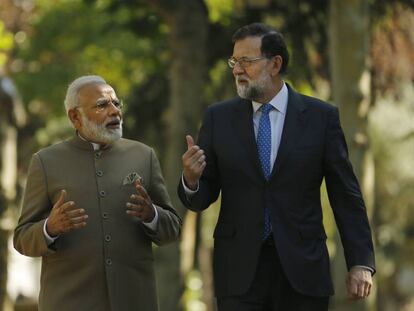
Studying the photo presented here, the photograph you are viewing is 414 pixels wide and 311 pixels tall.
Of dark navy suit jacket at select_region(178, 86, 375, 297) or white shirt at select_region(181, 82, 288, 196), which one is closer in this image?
dark navy suit jacket at select_region(178, 86, 375, 297)

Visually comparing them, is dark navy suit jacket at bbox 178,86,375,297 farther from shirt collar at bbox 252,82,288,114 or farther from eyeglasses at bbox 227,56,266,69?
eyeglasses at bbox 227,56,266,69

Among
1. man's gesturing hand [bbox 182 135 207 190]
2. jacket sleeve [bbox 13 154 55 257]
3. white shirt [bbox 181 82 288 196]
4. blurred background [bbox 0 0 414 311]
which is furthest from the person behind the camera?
blurred background [bbox 0 0 414 311]

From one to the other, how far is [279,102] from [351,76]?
19.4 ft

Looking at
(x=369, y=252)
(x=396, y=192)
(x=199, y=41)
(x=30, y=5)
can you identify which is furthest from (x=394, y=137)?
(x=369, y=252)

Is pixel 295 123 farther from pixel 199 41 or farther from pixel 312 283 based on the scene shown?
pixel 199 41

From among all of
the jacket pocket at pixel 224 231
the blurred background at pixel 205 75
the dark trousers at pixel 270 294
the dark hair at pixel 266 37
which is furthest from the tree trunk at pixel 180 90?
the dark trousers at pixel 270 294

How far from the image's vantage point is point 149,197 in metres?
7.69

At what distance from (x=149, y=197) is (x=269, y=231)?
664 millimetres

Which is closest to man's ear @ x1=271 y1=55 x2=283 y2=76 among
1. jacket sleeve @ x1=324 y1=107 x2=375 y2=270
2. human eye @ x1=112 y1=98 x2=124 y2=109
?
jacket sleeve @ x1=324 y1=107 x2=375 y2=270

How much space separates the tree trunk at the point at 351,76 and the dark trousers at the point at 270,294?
5.99 metres

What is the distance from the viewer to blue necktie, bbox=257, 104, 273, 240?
767 centimetres

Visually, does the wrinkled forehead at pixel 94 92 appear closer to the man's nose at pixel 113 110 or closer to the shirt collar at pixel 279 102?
the man's nose at pixel 113 110

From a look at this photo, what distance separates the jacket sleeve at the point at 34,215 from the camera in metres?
7.52

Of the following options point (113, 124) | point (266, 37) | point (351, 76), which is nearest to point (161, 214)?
point (113, 124)
